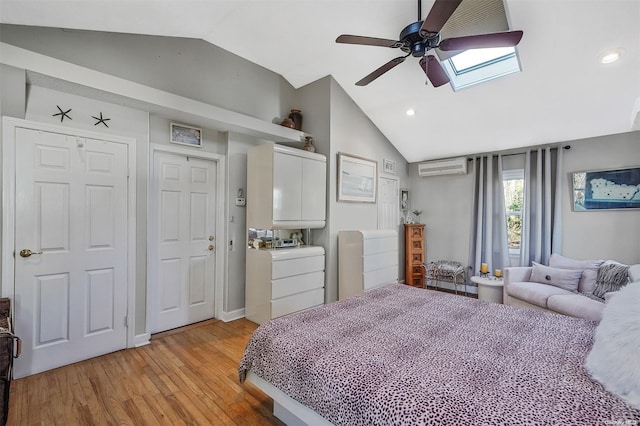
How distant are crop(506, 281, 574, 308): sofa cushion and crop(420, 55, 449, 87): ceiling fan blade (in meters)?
2.48

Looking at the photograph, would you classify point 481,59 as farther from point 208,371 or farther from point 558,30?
point 208,371

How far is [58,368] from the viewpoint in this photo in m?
2.35

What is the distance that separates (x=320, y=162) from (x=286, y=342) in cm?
260

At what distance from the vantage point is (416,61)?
3215 mm

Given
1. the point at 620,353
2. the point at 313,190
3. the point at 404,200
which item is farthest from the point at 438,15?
the point at 404,200

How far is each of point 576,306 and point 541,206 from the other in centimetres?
165

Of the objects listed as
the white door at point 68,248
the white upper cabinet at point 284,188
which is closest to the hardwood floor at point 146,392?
the white door at point 68,248

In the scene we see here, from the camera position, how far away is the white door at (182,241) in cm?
307

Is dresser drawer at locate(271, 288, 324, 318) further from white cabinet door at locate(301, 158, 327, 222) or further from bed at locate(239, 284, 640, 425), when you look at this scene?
bed at locate(239, 284, 640, 425)

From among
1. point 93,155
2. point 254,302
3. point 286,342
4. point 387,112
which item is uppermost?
point 387,112

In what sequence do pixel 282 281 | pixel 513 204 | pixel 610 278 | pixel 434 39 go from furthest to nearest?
pixel 513 204 → pixel 282 281 → pixel 610 278 → pixel 434 39

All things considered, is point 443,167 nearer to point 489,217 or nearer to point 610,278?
point 489,217

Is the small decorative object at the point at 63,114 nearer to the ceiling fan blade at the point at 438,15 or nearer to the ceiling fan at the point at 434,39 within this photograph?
the ceiling fan at the point at 434,39

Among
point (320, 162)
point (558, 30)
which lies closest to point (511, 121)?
point (558, 30)
